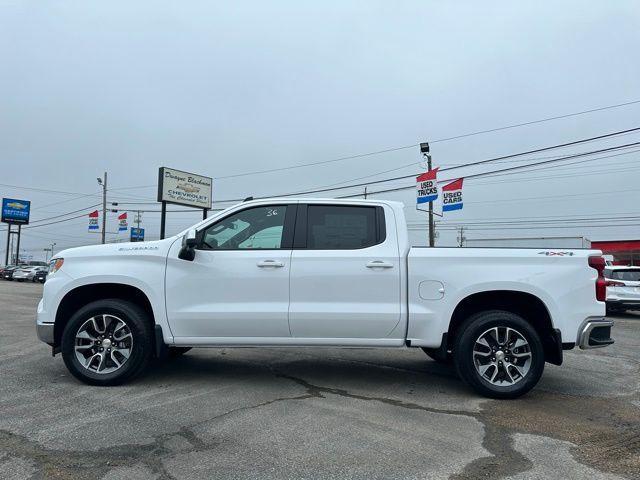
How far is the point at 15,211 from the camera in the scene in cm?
6569

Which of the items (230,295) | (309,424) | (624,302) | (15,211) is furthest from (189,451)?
(15,211)

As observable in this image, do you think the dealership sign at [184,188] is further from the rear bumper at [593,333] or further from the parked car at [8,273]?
the rear bumper at [593,333]

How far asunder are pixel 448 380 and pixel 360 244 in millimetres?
2036

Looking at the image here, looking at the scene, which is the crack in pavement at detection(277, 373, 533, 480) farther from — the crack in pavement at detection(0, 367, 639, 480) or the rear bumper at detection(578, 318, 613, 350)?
the rear bumper at detection(578, 318, 613, 350)

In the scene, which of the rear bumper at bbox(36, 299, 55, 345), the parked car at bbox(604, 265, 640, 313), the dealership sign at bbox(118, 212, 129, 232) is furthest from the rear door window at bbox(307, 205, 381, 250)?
the dealership sign at bbox(118, 212, 129, 232)

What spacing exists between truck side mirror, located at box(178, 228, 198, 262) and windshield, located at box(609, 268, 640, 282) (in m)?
14.6

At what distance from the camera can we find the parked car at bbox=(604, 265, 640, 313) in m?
15.5

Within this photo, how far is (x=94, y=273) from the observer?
5.61 m

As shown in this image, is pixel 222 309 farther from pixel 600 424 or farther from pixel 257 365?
pixel 600 424

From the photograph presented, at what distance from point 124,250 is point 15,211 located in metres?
69.9

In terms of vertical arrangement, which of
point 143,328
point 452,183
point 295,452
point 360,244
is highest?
point 452,183

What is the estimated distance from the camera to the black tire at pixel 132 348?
5523 mm

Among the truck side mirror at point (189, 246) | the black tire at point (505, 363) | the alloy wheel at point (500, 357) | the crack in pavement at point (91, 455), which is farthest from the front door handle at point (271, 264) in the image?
the alloy wheel at point (500, 357)

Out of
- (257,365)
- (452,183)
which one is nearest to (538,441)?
(257,365)
